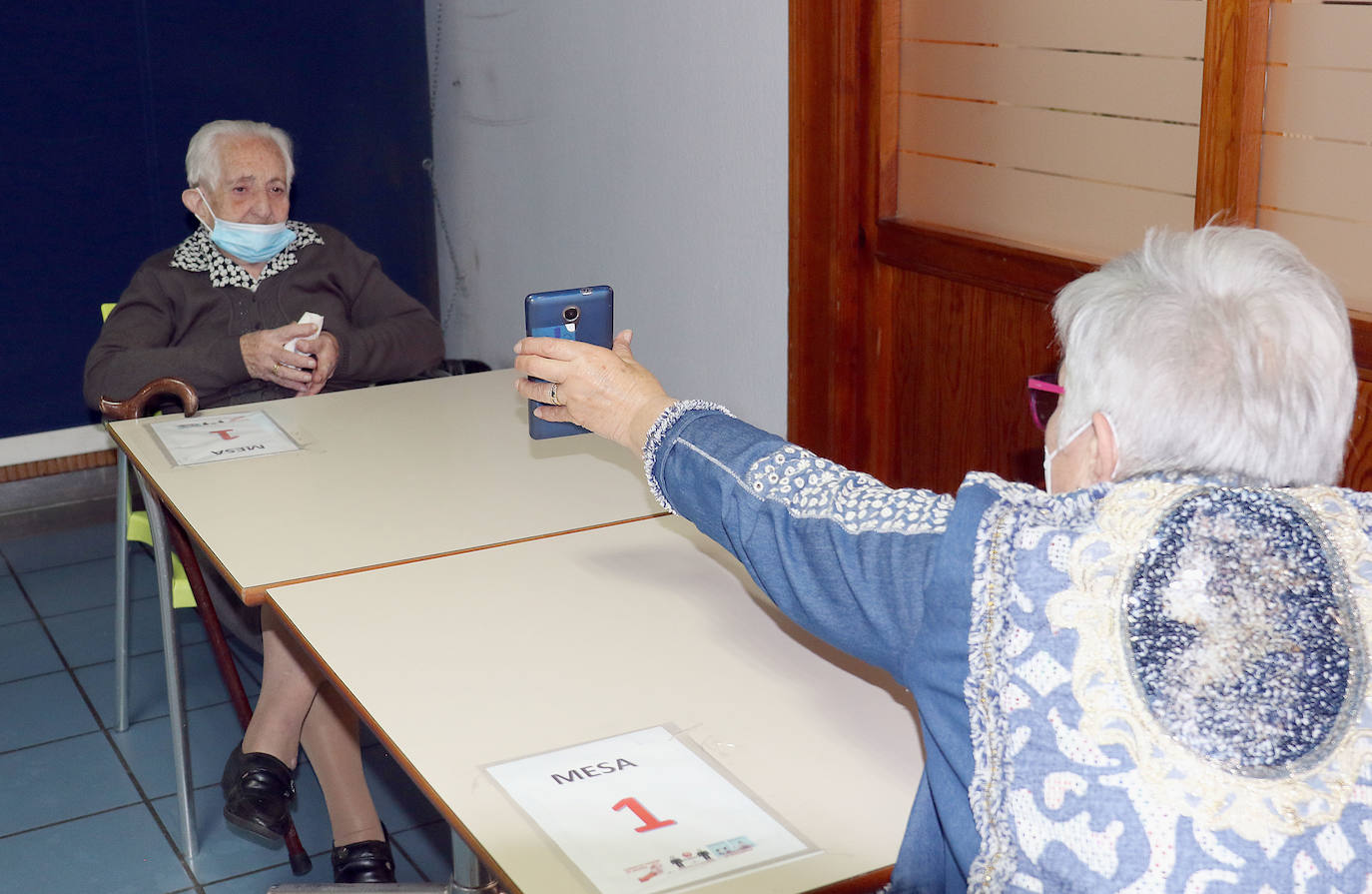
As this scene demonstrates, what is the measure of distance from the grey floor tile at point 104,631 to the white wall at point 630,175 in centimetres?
141

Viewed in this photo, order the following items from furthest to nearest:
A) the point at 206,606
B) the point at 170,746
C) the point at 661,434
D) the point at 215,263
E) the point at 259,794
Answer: the point at 215,263 → the point at 170,746 → the point at 206,606 → the point at 259,794 → the point at 661,434

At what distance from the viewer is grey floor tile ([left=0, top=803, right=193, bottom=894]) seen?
238 cm

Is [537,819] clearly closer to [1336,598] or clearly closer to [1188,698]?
[1188,698]

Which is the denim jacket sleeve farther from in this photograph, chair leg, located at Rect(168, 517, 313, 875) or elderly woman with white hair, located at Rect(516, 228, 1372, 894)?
chair leg, located at Rect(168, 517, 313, 875)

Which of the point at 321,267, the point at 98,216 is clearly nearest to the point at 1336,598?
the point at 321,267

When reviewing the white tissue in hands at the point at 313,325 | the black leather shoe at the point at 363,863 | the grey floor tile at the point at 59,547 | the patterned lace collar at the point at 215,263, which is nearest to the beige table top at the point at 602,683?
the black leather shoe at the point at 363,863

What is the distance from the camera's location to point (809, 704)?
1.46m

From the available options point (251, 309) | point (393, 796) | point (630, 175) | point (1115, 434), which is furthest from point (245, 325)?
point (1115, 434)

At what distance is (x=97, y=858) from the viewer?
246 cm

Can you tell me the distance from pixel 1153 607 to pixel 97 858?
2.14m

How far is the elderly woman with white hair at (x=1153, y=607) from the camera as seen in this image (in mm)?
953

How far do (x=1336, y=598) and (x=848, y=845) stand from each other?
47 centimetres

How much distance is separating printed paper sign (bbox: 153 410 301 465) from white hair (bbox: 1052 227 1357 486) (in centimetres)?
163

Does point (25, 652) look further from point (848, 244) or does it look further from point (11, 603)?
point (848, 244)
